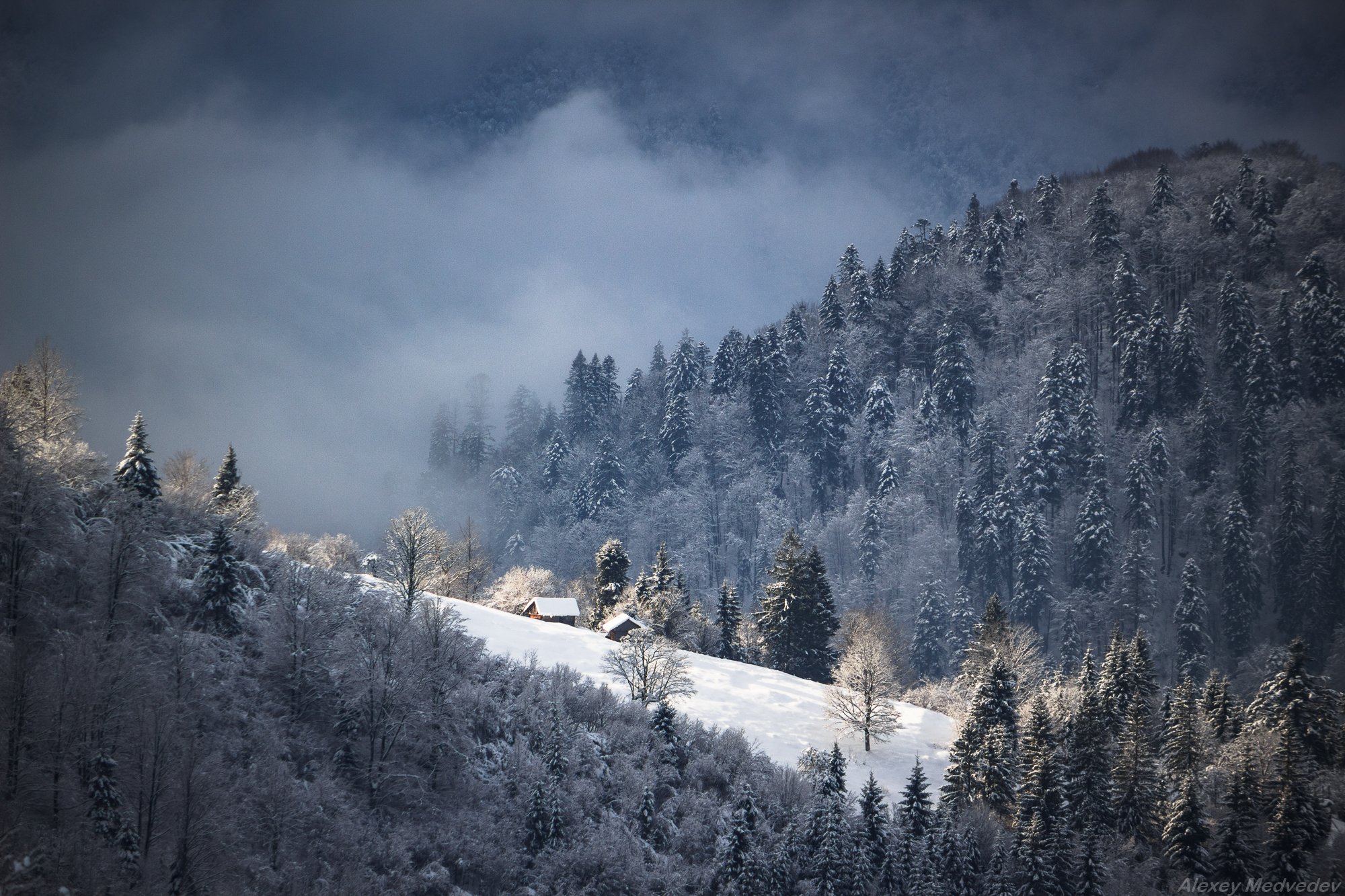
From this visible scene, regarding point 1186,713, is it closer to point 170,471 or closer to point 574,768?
point 574,768

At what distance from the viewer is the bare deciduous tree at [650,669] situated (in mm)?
53062

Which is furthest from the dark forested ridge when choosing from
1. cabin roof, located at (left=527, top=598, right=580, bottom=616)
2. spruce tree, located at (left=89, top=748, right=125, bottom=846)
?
cabin roof, located at (left=527, top=598, right=580, bottom=616)

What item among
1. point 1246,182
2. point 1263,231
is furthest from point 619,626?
point 1246,182

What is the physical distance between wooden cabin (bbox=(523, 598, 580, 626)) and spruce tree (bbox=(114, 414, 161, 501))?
36.1 meters

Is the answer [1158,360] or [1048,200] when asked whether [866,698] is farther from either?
[1048,200]

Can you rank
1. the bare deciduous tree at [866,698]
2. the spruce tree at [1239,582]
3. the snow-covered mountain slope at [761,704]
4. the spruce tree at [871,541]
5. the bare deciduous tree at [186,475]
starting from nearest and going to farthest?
the snow-covered mountain slope at [761,704], the bare deciduous tree at [866,698], the bare deciduous tree at [186,475], the spruce tree at [1239,582], the spruce tree at [871,541]

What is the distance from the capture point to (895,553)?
11144 centimetres

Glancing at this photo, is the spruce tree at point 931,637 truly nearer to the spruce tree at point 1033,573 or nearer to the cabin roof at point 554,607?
the spruce tree at point 1033,573

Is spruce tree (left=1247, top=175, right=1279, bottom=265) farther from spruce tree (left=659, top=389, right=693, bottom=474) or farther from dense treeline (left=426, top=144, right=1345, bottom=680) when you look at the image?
spruce tree (left=659, top=389, right=693, bottom=474)

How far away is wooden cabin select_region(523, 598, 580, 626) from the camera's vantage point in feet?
250

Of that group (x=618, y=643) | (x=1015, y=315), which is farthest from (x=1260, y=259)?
(x=618, y=643)

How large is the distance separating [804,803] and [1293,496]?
87.0 m

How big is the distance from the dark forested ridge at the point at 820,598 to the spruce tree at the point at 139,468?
0.29 meters

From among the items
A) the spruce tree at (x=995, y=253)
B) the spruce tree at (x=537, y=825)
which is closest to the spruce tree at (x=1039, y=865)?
the spruce tree at (x=537, y=825)
